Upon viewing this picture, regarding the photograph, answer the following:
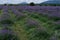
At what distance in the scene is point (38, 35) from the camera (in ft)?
19.0

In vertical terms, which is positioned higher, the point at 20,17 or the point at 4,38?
the point at 4,38

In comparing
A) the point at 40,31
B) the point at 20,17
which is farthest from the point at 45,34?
the point at 20,17

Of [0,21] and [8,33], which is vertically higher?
[8,33]

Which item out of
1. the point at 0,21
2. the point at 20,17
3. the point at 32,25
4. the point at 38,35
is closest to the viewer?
the point at 38,35

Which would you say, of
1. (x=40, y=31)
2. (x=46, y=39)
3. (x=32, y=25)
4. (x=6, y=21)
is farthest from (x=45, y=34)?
(x=6, y=21)

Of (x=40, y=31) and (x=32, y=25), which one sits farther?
(x=32, y=25)

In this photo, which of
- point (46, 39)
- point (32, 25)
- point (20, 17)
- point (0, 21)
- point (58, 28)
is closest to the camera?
point (46, 39)

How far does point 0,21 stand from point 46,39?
3712 mm

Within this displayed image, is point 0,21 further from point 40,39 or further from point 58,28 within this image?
point 40,39

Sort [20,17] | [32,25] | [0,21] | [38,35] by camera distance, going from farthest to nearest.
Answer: [20,17] < [0,21] < [32,25] < [38,35]

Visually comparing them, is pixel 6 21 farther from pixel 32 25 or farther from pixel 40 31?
pixel 40 31

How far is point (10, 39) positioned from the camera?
17.4 feet

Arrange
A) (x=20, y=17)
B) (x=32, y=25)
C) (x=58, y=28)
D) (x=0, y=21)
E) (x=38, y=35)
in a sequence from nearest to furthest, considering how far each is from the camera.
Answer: (x=38, y=35), (x=58, y=28), (x=32, y=25), (x=0, y=21), (x=20, y=17)

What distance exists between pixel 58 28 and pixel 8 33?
7.08ft
